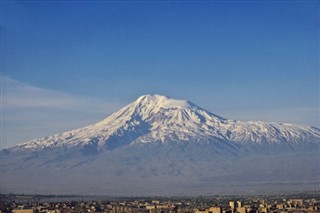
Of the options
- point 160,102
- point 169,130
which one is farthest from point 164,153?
point 160,102

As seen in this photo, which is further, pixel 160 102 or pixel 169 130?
pixel 160 102

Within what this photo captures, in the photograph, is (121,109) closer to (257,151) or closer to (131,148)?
(131,148)

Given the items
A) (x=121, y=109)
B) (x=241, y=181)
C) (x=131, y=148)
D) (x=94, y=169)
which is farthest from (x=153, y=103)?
(x=241, y=181)

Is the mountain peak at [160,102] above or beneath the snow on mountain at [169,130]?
above

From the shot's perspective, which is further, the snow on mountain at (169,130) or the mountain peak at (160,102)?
the mountain peak at (160,102)

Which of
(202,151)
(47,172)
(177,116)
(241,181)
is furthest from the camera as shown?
(177,116)

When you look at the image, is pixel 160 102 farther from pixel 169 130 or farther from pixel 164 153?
pixel 164 153

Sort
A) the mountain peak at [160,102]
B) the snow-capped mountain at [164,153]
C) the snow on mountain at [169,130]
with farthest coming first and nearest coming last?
the mountain peak at [160,102] → the snow on mountain at [169,130] → the snow-capped mountain at [164,153]

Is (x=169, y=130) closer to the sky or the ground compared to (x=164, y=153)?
closer to the sky

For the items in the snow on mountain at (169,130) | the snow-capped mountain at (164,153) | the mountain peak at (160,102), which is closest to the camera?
the snow-capped mountain at (164,153)
